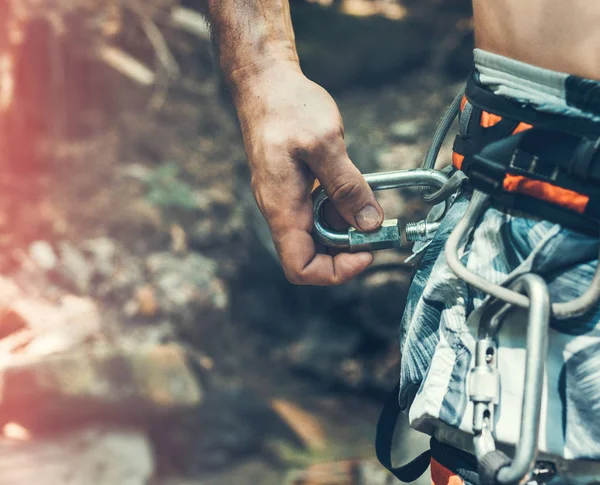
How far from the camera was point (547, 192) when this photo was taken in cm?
75

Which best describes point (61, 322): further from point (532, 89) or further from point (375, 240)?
point (532, 89)

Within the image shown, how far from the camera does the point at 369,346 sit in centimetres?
405

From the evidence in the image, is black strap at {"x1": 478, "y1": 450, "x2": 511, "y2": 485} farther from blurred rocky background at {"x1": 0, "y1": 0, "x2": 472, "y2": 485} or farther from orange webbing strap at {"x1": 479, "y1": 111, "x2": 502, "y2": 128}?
blurred rocky background at {"x1": 0, "y1": 0, "x2": 472, "y2": 485}

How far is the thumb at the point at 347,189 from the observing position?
3.10ft

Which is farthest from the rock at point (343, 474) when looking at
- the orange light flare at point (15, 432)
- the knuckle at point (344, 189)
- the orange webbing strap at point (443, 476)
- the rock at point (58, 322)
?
the knuckle at point (344, 189)

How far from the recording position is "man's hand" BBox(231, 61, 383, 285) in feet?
3.10

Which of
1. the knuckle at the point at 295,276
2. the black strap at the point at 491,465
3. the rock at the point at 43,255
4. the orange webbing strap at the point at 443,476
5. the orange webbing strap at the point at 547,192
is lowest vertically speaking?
the rock at the point at 43,255

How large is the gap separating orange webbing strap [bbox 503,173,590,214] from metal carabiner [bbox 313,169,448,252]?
0.19m

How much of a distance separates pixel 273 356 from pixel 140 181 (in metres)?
1.80

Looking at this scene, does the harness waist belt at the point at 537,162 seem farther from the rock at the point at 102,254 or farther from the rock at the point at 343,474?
the rock at the point at 102,254

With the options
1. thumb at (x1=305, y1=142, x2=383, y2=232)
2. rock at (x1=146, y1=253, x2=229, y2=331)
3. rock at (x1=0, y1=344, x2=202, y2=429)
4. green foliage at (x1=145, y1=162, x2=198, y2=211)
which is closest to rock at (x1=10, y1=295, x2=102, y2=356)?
rock at (x1=0, y1=344, x2=202, y2=429)

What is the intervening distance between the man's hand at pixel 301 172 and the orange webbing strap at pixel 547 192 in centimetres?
24

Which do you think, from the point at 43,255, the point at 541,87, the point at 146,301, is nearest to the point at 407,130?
the point at 146,301

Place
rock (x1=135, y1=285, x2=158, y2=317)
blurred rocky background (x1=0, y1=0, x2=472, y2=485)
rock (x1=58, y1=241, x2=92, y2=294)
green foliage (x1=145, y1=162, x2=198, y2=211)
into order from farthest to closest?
green foliage (x1=145, y1=162, x2=198, y2=211), rock (x1=58, y1=241, x2=92, y2=294), rock (x1=135, y1=285, x2=158, y2=317), blurred rocky background (x1=0, y1=0, x2=472, y2=485)
